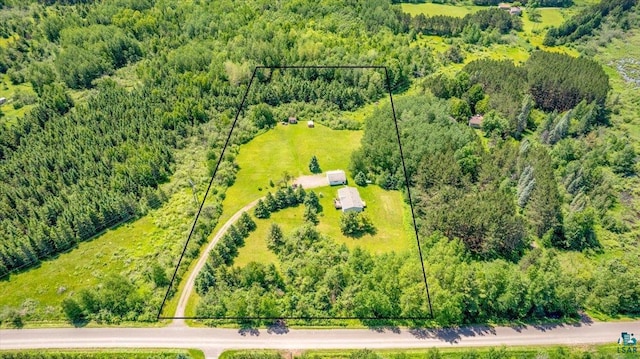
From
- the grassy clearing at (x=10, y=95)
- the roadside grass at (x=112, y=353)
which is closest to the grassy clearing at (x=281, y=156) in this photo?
the roadside grass at (x=112, y=353)

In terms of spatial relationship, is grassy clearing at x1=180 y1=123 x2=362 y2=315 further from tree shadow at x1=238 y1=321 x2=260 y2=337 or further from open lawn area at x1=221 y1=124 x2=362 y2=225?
tree shadow at x1=238 y1=321 x2=260 y2=337

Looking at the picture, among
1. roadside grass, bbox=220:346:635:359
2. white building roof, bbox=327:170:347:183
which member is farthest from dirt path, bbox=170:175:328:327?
roadside grass, bbox=220:346:635:359

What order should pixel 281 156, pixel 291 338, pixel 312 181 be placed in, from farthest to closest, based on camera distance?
pixel 281 156 → pixel 312 181 → pixel 291 338

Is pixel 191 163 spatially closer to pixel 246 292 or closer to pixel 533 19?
pixel 246 292

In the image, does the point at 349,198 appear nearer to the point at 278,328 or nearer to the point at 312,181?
the point at 312,181

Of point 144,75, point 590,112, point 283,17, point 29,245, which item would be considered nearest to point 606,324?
point 590,112

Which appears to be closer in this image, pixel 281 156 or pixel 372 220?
pixel 372 220

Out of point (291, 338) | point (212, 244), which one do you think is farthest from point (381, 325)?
point (212, 244)
